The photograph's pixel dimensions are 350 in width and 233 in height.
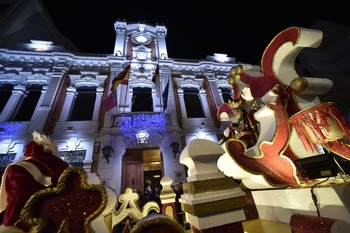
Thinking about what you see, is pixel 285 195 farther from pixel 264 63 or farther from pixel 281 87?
pixel 264 63

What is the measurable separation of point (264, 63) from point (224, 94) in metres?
11.6

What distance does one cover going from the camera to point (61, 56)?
11.5 m

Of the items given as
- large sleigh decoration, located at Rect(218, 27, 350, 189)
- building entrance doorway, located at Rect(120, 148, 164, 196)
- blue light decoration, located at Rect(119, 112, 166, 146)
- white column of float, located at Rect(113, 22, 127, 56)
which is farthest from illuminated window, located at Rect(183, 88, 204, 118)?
large sleigh decoration, located at Rect(218, 27, 350, 189)

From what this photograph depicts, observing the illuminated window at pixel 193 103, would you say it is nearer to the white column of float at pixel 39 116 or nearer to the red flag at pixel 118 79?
the red flag at pixel 118 79

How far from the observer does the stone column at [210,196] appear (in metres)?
1.08

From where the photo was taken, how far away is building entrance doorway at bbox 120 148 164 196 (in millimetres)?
9904

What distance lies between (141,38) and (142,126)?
9511mm

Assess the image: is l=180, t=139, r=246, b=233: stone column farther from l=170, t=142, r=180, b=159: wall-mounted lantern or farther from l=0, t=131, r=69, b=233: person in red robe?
l=170, t=142, r=180, b=159: wall-mounted lantern

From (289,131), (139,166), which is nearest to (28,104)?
(139,166)

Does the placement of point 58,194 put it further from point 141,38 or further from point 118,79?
point 141,38

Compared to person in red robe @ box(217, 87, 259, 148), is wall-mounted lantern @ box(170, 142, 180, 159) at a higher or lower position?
higher

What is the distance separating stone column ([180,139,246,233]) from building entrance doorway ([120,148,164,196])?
332 inches

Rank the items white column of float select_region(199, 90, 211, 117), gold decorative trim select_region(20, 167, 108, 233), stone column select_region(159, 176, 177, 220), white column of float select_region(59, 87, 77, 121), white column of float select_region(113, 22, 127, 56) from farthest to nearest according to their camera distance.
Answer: white column of float select_region(113, 22, 127, 56) < white column of float select_region(199, 90, 211, 117) < white column of float select_region(59, 87, 77, 121) < stone column select_region(159, 176, 177, 220) < gold decorative trim select_region(20, 167, 108, 233)

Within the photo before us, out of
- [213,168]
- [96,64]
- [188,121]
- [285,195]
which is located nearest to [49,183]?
[213,168]
